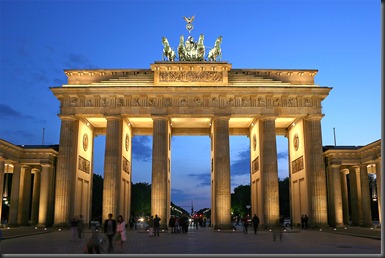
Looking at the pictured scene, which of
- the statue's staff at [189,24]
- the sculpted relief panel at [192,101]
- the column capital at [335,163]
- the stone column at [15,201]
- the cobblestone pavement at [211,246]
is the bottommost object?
the cobblestone pavement at [211,246]

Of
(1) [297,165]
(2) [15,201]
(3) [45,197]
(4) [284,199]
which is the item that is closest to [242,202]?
(4) [284,199]

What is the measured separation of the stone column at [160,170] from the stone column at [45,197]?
1163cm

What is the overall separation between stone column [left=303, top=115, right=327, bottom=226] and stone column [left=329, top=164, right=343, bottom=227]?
298 cm

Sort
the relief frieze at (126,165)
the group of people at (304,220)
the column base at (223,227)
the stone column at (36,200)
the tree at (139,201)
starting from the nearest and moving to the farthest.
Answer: the column base at (223,227) → the group of people at (304,220) → the relief frieze at (126,165) → the stone column at (36,200) → the tree at (139,201)

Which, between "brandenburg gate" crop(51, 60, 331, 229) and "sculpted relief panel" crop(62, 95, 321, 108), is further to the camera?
"sculpted relief panel" crop(62, 95, 321, 108)

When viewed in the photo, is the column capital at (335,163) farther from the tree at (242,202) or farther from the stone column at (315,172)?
the tree at (242,202)

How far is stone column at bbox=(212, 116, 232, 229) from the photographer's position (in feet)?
143

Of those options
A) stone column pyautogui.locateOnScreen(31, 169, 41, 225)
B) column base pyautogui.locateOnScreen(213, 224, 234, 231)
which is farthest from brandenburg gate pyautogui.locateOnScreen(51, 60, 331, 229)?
stone column pyautogui.locateOnScreen(31, 169, 41, 225)

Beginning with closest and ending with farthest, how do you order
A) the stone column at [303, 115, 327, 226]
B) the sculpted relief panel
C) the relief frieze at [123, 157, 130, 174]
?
the stone column at [303, 115, 327, 226] → the sculpted relief panel → the relief frieze at [123, 157, 130, 174]

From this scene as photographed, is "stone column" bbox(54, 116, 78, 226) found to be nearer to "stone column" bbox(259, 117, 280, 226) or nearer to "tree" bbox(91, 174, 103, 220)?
"stone column" bbox(259, 117, 280, 226)

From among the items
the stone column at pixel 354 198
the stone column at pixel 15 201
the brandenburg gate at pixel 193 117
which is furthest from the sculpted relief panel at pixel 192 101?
the stone column at pixel 354 198

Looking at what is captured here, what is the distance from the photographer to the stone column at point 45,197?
45237 mm

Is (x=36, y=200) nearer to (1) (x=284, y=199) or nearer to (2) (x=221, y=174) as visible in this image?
(2) (x=221, y=174)

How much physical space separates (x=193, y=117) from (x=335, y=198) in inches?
713
